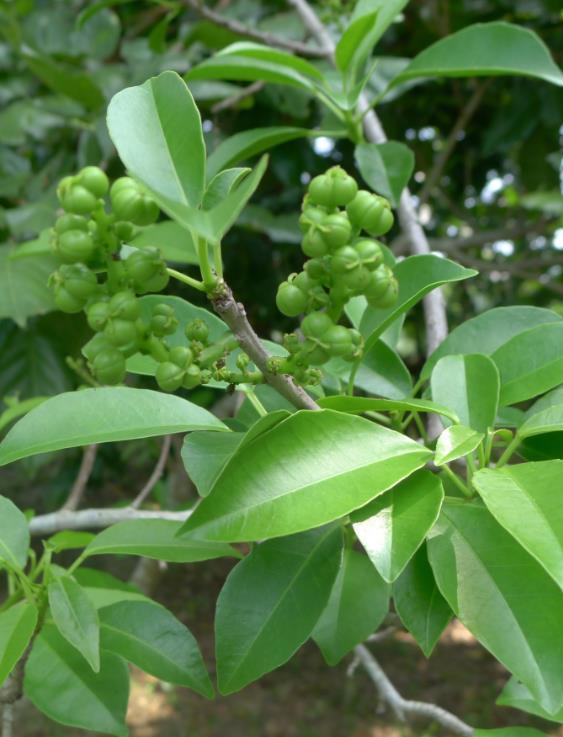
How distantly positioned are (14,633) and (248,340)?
373mm

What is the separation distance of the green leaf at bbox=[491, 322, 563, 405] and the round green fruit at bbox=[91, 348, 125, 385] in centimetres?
38

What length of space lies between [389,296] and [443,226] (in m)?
2.85

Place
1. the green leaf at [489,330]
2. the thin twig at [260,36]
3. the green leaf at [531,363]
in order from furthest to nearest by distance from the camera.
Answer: the thin twig at [260,36], the green leaf at [489,330], the green leaf at [531,363]

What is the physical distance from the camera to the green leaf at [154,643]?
0.79 metres

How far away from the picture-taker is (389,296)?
64 cm

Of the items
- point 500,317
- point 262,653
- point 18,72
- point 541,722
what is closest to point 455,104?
point 18,72

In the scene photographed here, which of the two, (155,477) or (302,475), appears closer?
(302,475)

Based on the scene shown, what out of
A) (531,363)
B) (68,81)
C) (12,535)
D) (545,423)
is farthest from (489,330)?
(68,81)

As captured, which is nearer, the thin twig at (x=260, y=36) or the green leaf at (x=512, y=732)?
the green leaf at (x=512, y=732)

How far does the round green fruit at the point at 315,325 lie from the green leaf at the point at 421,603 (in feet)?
0.73

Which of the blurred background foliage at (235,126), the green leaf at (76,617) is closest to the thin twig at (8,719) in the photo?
the green leaf at (76,617)

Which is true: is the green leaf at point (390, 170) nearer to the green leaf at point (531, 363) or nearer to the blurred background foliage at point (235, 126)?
the blurred background foliage at point (235, 126)

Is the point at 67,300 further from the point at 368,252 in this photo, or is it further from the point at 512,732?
the point at 512,732

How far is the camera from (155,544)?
82cm
